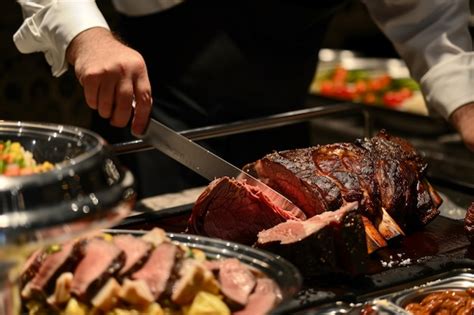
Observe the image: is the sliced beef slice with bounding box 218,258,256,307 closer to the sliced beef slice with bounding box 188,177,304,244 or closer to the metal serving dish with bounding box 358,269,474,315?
the metal serving dish with bounding box 358,269,474,315

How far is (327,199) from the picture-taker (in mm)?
2492

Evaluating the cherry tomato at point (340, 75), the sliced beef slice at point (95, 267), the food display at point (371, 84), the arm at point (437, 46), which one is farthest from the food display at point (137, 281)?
the cherry tomato at point (340, 75)

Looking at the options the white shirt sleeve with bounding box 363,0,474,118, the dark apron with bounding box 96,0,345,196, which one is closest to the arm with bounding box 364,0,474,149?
the white shirt sleeve with bounding box 363,0,474,118

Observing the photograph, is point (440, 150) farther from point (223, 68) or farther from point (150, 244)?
point (150, 244)

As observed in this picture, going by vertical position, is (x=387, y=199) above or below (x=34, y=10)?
below

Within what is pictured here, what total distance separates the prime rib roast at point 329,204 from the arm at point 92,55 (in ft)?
1.24

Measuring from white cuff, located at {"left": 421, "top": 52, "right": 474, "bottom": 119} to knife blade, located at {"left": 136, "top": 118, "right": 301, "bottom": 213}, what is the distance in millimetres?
1026

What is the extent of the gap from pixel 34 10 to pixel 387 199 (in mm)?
1493

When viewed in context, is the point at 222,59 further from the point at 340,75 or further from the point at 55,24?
the point at 340,75

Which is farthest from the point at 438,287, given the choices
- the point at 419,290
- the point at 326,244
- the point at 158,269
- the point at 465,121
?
the point at 465,121

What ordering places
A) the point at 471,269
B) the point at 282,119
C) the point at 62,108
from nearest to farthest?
the point at 471,269 → the point at 282,119 → the point at 62,108

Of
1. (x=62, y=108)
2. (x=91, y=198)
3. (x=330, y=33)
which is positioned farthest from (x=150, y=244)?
(x=330, y=33)

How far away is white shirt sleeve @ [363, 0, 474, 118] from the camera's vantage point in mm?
3252

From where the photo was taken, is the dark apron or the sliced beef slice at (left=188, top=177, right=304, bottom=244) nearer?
the sliced beef slice at (left=188, top=177, right=304, bottom=244)
